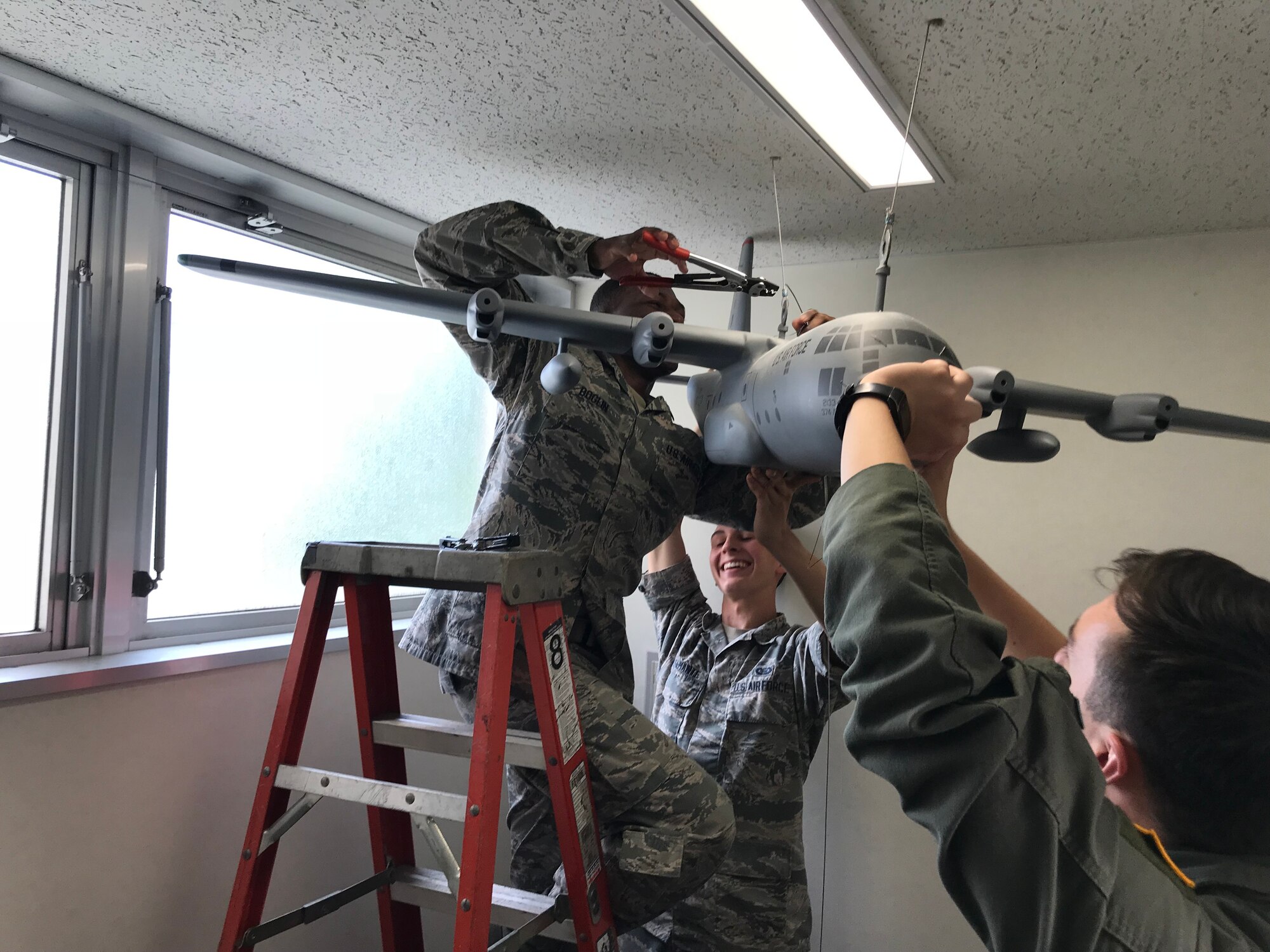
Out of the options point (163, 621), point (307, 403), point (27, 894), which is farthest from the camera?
point (307, 403)

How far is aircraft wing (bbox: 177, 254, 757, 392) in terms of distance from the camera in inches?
48.2

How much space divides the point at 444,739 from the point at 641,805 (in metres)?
0.33

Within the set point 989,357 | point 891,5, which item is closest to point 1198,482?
point 989,357

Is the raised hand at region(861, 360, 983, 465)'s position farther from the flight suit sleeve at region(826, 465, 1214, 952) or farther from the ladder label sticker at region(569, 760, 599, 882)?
the ladder label sticker at region(569, 760, 599, 882)

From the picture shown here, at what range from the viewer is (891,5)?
1152mm

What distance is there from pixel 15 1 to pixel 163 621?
116 cm

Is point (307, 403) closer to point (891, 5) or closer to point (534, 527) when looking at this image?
point (534, 527)

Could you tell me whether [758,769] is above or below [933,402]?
below

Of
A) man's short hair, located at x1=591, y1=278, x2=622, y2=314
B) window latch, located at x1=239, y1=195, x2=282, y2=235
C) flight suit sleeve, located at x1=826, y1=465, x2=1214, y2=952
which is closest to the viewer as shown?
flight suit sleeve, located at x1=826, y1=465, x2=1214, y2=952

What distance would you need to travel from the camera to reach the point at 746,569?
204cm

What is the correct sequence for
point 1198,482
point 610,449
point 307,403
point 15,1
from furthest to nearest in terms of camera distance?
point 307,403 < point 1198,482 < point 610,449 < point 15,1

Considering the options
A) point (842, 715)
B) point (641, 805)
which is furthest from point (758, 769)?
point (641, 805)

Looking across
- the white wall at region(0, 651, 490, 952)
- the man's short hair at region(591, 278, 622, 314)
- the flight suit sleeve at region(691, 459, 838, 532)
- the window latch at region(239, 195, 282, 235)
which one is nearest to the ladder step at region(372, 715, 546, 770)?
the white wall at region(0, 651, 490, 952)

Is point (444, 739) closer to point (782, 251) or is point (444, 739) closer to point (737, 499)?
point (737, 499)
